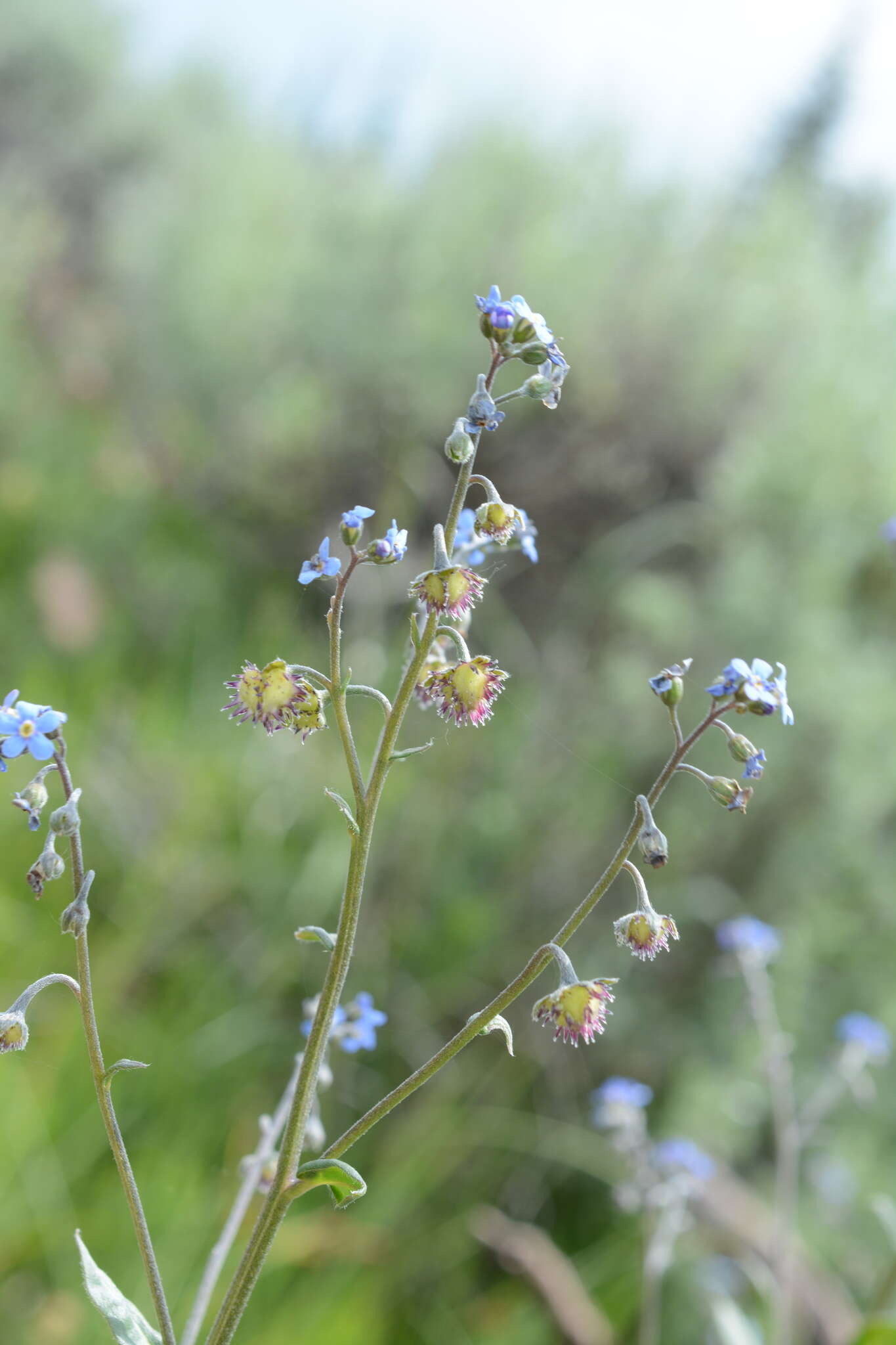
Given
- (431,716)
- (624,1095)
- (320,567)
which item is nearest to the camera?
(320,567)

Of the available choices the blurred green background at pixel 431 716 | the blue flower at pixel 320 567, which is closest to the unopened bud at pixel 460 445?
the blue flower at pixel 320 567

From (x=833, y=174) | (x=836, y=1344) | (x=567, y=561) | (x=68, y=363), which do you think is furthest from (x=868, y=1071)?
(x=833, y=174)

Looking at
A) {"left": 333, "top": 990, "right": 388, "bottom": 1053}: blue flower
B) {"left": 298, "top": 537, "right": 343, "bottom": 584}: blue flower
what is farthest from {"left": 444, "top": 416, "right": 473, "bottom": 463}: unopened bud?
{"left": 333, "top": 990, "right": 388, "bottom": 1053}: blue flower

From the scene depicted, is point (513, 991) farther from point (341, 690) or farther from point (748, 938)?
point (748, 938)

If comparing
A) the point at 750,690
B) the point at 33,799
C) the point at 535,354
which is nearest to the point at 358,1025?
the point at 33,799

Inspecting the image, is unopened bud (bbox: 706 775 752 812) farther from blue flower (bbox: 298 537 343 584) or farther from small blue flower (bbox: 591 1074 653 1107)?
small blue flower (bbox: 591 1074 653 1107)

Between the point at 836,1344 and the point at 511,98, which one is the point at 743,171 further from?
the point at 836,1344
